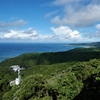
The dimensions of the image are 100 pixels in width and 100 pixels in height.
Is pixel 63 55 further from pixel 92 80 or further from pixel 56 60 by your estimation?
pixel 92 80

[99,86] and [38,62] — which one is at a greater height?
[99,86]

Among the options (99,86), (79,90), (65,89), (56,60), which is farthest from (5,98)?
(56,60)

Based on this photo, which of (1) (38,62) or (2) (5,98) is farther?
(1) (38,62)

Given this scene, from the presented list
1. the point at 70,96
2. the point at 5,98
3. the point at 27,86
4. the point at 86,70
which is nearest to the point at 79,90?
the point at 70,96

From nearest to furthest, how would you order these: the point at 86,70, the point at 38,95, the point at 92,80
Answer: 1. the point at 38,95
2. the point at 92,80
3. the point at 86,70

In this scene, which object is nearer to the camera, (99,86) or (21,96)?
(21,96)

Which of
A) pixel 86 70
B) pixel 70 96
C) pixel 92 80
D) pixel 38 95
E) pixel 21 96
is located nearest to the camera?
pixel 21 96

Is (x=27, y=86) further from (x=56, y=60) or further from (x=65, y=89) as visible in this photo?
(x=56, y=60)

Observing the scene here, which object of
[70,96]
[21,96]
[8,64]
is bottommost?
[8,64]

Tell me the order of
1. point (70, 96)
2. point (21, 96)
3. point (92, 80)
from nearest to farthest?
point (21, 96) < point (70, 96) < point (92, 80)
